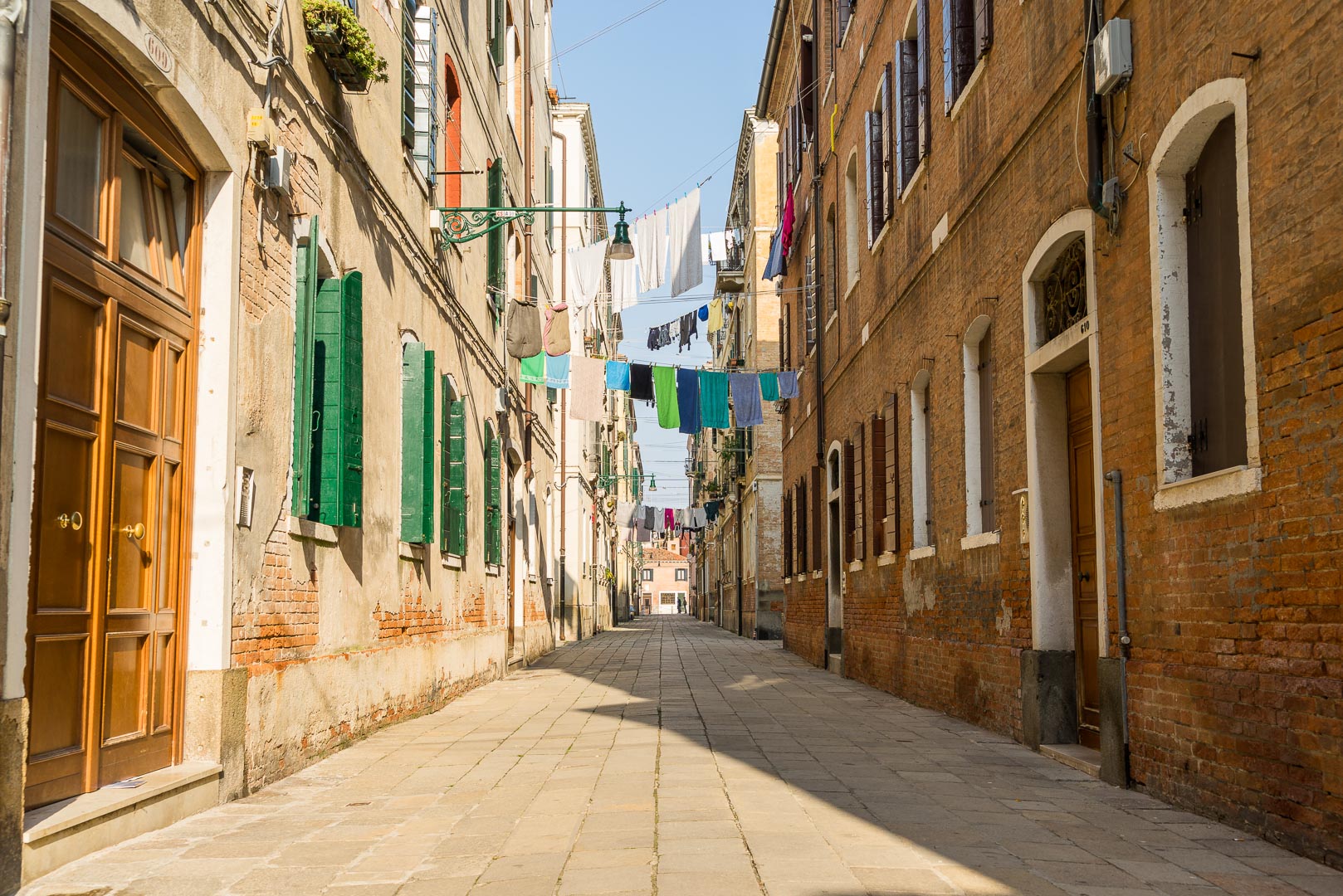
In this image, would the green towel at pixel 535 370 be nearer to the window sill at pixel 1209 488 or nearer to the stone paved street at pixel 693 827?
the stone paved street at pixel 693 827

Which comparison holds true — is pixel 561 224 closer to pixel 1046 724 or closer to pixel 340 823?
pixel 1046 724

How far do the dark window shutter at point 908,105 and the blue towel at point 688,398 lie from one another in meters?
6.98

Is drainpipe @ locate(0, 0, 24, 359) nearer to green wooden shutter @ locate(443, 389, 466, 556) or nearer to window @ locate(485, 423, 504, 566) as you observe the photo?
green wooden shutter @ locate(443, 389, 466, 556)

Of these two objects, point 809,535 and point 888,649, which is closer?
point 888,649

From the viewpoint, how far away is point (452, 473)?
42.1 ft

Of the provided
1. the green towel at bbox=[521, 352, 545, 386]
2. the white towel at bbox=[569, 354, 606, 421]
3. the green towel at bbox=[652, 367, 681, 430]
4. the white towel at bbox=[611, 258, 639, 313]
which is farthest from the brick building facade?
the green towel at bbox=[521, 352, 545, 386]

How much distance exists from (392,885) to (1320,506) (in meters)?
3.81

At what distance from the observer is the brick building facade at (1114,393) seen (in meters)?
4.97

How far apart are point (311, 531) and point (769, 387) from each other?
13.5 metres

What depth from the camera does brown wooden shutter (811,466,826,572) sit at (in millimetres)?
19297

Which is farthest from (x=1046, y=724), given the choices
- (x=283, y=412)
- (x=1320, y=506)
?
(x=283, y=412)

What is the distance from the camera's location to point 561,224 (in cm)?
2884

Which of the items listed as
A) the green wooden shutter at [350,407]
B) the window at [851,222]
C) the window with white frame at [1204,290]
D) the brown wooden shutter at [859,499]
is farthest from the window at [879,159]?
the window with white frame at [1204,290]

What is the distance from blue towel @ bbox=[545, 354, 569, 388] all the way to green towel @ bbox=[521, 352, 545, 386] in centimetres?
8
